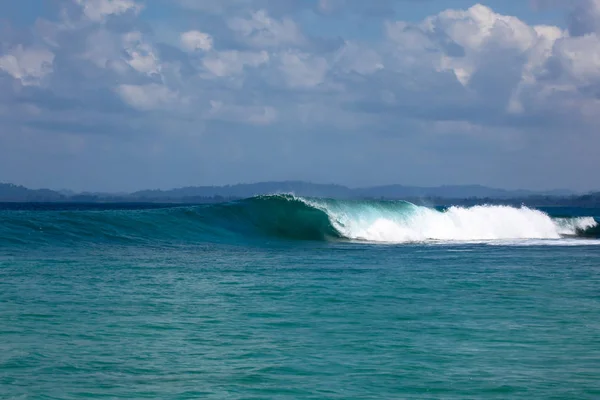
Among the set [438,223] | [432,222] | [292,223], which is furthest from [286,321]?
[432,222]

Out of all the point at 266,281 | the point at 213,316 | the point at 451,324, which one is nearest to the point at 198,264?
the point at 266,281

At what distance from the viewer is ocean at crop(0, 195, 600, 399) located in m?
9.07

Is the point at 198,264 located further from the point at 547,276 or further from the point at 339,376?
the point at 339,376

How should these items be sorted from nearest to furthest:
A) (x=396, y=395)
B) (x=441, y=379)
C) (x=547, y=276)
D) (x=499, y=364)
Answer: (x=396, y=395) < (x=441, y=379) < (x=499, y=364) < (x=547, y=276)

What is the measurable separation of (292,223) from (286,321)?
2668cm

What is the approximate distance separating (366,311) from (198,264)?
29.9ft

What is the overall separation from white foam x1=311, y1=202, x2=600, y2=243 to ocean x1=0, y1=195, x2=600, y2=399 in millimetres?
11926

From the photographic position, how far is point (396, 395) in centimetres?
862

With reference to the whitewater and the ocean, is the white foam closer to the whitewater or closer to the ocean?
the whitewater

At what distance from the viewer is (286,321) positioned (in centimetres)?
1296

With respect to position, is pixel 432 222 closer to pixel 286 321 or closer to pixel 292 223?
pixel 292 223

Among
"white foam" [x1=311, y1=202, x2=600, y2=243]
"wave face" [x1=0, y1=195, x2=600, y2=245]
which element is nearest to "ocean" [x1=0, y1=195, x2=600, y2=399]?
"wave face" [x1=0, y1=195, x2=600, y2=245]

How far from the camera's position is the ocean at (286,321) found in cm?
907

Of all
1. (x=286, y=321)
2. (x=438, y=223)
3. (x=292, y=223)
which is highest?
(x=438, y=223)
